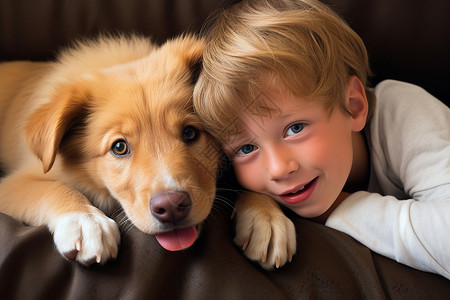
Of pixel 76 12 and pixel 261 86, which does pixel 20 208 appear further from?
pixel 76 12

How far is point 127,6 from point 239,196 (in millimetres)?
1114

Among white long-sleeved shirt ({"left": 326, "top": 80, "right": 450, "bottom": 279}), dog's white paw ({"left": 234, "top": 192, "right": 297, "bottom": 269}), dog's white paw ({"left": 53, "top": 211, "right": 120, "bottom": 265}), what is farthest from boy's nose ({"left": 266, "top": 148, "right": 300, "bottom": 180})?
dog's white paw ({"left": 53, "top": 211, "right": 120, "bottom": 265})

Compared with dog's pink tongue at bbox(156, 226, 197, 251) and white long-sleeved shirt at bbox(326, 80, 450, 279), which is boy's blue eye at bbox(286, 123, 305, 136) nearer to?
white long-sleeved shirt at bbox(326, 80, 450, 279)

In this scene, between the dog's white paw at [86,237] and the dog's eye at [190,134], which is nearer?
the dog's white paw at [86,237]

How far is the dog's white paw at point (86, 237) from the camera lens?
1103 millimetres

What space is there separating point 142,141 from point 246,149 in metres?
0.32

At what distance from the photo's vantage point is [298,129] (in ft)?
4.38

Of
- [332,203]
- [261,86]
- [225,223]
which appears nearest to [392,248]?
[332,203]

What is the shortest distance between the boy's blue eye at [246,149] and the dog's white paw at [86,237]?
0.44 metres

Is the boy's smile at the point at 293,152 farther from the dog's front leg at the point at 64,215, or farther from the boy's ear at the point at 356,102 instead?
the dog's front leg at the point at 64,215

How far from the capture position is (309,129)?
1323 millimetres

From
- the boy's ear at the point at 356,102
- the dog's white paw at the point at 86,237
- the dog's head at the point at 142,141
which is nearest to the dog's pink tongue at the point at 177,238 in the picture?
the dog's head at the point at 142,141

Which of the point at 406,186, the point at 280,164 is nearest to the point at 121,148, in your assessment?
the point at 280,164

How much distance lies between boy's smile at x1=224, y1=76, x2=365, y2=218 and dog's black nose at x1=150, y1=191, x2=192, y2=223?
0.27 metres
